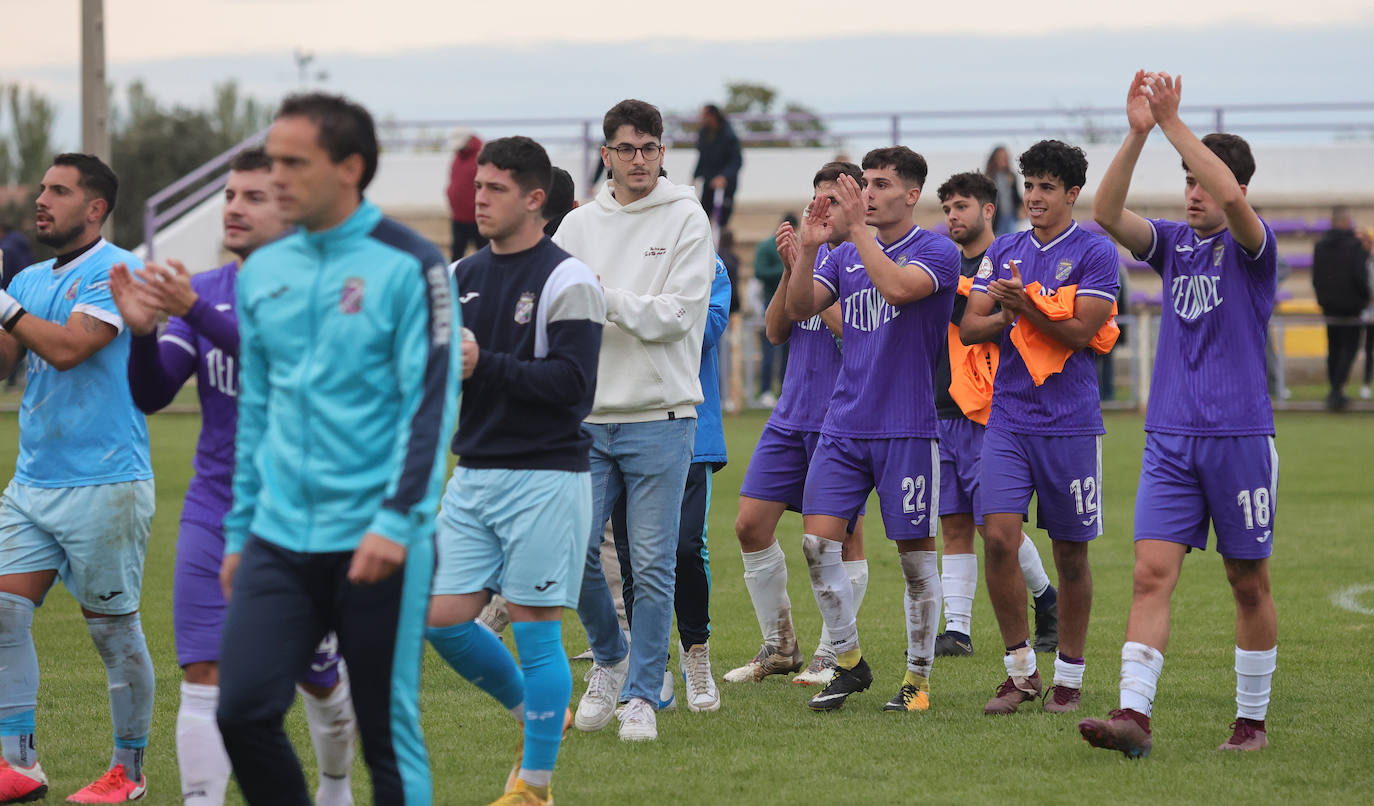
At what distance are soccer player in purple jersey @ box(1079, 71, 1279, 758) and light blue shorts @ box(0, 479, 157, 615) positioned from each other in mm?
3601

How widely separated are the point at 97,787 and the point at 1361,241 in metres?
20.2

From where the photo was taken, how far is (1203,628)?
8.38m

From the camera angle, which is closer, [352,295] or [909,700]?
[352,295]

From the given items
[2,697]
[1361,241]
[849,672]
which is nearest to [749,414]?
[1361,241]

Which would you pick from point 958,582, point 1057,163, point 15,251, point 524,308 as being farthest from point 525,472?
point 15,251

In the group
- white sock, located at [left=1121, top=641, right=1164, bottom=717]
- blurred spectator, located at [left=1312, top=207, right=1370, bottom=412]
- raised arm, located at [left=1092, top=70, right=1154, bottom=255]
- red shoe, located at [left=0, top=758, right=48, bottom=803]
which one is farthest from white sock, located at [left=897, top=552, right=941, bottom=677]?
blurred spectator, located at [left=1312, top=207, right=1370, bottom=412]

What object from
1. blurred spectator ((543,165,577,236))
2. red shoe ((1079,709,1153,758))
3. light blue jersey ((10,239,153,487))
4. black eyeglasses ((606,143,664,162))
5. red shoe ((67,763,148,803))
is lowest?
red shoe ((67,763,148,803))

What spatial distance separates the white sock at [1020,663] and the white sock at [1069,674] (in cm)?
12

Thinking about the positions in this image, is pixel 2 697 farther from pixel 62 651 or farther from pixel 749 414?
pixel 749 414

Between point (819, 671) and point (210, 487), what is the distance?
11.4 feet

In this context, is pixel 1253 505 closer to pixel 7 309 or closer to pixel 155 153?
pixel 7 309

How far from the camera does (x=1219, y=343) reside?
19.0 feet

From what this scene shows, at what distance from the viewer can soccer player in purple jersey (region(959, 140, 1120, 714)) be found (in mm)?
6605

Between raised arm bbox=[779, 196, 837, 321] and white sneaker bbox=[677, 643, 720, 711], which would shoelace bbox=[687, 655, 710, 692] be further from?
raised arm bbox=[779, 196, 837, 321]
